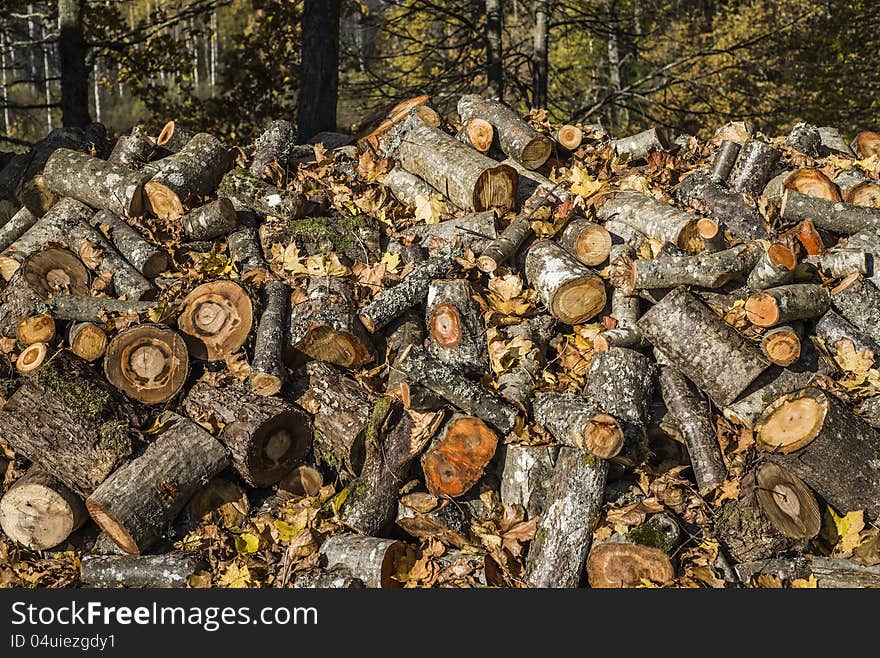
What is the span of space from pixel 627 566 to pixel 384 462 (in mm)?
1728

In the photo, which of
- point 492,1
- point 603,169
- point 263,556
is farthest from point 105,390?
point 492,1

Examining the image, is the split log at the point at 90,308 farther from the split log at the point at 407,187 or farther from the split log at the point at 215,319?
the split log at the point at 407,187

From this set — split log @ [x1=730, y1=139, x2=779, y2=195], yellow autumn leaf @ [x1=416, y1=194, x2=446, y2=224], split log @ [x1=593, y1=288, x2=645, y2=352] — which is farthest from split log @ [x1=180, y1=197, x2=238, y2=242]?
split log @ [x1=730, y1=139, x2=779, y2=195]

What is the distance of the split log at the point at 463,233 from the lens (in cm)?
629

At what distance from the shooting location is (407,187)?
7.19 metres

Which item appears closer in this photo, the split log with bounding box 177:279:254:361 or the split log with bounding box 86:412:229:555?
the split log with bounding box 86:412:229:555

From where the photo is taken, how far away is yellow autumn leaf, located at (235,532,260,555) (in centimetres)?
494

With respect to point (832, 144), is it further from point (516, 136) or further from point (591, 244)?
point (591, 244)

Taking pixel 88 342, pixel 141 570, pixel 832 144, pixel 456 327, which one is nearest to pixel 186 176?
pixel 88 342

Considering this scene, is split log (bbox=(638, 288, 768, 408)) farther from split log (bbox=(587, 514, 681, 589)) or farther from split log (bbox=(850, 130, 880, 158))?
split log (bbox=(850, 130, 880, 158))

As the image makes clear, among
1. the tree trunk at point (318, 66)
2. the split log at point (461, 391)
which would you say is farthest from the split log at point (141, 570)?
the tree trunk at point (318, 66)

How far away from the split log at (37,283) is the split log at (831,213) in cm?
599

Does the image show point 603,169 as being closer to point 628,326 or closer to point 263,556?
point 628,326

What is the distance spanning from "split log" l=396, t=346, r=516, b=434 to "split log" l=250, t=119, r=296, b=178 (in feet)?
10.2
